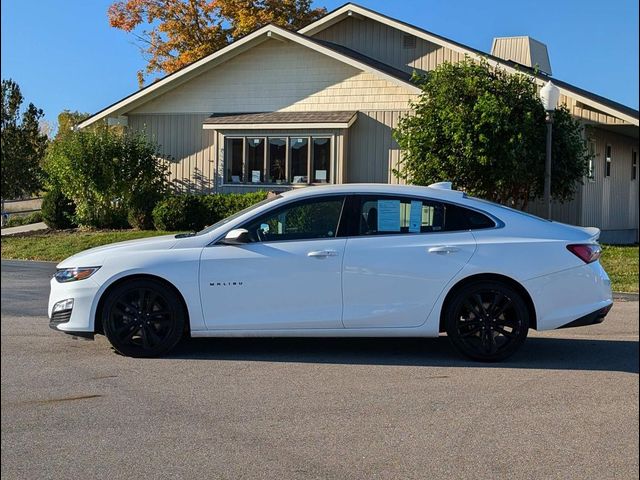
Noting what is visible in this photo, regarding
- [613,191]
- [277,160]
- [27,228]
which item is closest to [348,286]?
[27,228]

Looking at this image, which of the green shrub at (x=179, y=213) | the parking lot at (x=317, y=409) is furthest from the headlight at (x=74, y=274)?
the green shrub at (x=179, y=213)

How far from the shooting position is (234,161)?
2034 centimetres

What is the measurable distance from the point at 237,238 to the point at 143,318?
106 centimetres

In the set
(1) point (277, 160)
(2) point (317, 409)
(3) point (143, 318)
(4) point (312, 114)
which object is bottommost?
(2) point (317, 409)

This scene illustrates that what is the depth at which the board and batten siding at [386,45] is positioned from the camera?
20953 mm

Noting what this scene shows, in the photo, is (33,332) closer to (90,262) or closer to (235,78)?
(90,262)

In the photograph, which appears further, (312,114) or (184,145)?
(184,145)

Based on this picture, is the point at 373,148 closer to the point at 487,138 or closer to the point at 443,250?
the point at 487,138

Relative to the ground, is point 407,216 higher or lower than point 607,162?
lower

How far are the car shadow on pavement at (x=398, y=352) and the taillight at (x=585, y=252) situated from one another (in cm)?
76

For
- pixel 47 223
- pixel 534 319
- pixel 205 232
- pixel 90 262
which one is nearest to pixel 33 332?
pixel 90 262

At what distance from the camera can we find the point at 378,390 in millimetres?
5477

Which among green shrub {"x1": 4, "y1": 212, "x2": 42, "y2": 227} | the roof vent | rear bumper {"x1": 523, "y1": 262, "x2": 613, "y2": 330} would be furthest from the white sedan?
the roof vent

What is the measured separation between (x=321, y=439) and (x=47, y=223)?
43.5 ft
